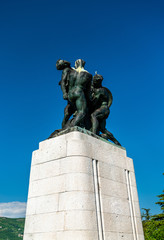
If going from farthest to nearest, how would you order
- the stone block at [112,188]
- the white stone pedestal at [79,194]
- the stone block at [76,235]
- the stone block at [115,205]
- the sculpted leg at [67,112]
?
the sculpted leg at [67,112] → the stone block at [112,188] → the stone block at [115,205] → the white stone pedestal at [79,194] → the stone block at [76,235]

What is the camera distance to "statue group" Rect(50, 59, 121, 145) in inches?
353

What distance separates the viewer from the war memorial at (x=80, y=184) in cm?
643

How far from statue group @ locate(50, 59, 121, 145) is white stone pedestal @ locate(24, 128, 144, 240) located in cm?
116

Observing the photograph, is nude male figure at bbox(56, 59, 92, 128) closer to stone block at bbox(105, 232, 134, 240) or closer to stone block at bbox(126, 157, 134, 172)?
stone block at bbox(126, 157, 134, 172)

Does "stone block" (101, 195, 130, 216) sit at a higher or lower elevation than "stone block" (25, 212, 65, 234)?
higher

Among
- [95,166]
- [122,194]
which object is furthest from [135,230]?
[95,166]

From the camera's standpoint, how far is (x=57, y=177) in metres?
7.20

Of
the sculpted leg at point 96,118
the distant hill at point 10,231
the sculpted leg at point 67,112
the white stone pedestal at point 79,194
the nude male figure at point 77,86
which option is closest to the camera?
the white stone pedestal at point 79,194

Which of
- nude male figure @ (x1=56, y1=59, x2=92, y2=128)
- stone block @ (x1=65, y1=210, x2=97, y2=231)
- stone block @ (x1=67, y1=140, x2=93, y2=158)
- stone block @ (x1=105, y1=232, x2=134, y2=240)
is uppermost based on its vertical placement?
nude male figure @ (x1=56, y1=59, x2=92, y2=128)

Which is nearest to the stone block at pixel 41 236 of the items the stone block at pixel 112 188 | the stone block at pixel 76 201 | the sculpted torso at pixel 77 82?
the stone block at pixel 76 201

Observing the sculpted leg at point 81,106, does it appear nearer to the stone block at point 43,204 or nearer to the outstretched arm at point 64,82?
the outstretched arm at point 64,82

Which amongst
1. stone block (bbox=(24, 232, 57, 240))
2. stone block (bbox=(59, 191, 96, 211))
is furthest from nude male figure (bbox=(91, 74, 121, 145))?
stone block (bbox=(24, 232, 57, 240))

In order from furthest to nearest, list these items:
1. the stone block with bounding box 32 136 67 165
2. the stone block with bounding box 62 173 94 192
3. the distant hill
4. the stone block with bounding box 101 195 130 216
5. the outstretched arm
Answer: the distant hill, the outstretched arm, the stone block with bounding box 32 136 67 165, the stone block with bounding box 101 195 130 216, the stone block with bounding box 62 173 94 192

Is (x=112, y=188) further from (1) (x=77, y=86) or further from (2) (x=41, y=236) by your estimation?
(1) (x=77, y=86)
